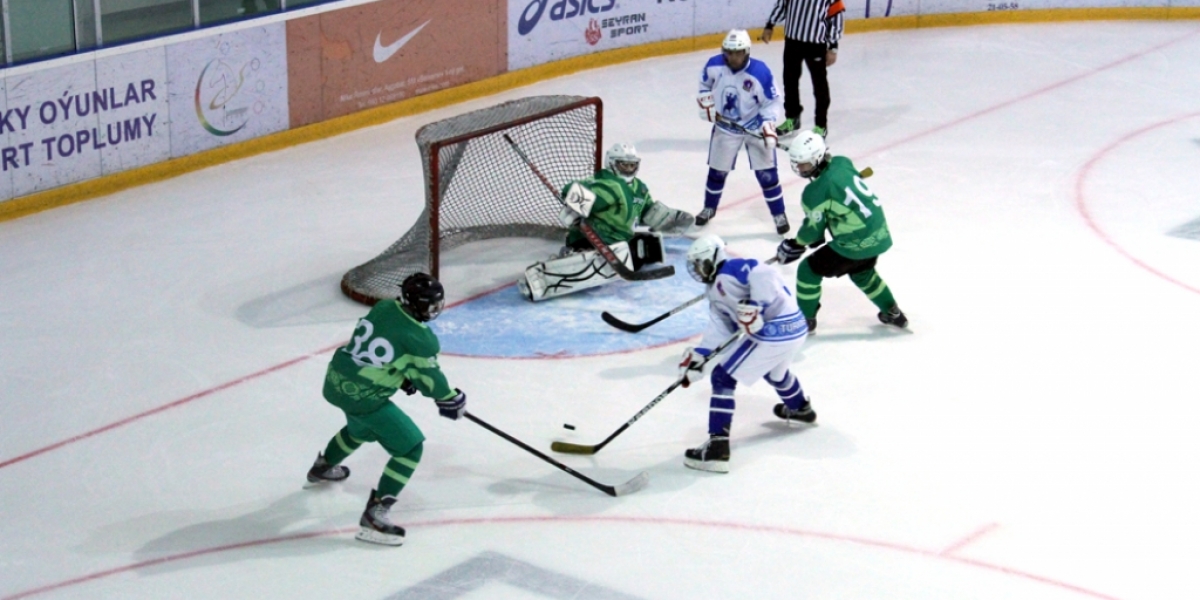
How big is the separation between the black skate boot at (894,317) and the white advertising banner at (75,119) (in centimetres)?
431

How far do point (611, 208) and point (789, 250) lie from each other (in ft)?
3.65

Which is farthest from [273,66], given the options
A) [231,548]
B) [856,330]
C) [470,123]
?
[231,548]

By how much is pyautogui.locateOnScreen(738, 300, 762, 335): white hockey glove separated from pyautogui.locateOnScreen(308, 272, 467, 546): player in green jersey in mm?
1029

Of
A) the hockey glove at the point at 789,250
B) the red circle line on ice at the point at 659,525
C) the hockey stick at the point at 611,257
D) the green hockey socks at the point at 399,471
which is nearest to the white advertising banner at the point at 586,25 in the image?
the hockey stick at the point at 611,257

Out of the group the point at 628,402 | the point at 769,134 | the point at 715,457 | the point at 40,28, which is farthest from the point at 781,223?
the point at 40,28

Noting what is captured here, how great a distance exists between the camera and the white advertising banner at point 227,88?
9133 mm

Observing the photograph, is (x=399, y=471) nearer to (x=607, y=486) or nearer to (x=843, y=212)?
(x=607, y=486)

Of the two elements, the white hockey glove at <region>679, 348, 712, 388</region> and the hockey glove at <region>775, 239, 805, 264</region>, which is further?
the hockey glove at <region>775, 239, 805, 264</region>

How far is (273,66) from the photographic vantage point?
9570 millimetres

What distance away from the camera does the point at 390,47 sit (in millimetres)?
10172

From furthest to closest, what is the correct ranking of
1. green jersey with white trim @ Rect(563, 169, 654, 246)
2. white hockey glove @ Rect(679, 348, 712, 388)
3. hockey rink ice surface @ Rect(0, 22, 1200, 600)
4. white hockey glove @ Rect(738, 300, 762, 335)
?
green jersey with white trim @ Rect(563, 169, 654, 246) → white hockey glove @ Rect(679, 348, 712, 388) → white hockey glove @ Rect(738, 300, 762, 335) → hockey rink ice surface @ Rect(0, 22, 1200, 600)

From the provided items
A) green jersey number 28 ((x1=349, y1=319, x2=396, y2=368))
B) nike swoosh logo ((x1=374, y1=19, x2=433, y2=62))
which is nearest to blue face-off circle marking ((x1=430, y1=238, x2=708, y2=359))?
green jersey number 28 ((x1=349, y1=319, x2=396, y2=368))

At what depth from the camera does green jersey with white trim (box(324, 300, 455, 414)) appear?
5109 millimetres

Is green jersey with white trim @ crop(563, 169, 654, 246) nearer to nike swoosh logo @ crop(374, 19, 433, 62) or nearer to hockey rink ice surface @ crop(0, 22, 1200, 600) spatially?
hockey rink ice surface @ crop(0, 22, 1200, 600)
